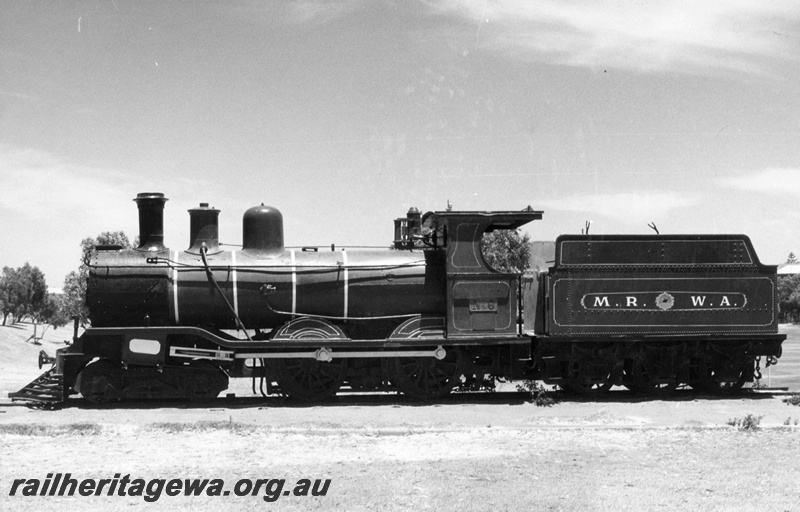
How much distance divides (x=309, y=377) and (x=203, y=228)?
2.98 m

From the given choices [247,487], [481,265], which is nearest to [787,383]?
[481,265]

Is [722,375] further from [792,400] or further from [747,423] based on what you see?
[747,423]

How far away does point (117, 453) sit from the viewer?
8867mm

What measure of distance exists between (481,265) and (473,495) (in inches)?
238

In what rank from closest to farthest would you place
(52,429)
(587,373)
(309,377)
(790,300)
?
(52,429), (309,377), (587,373), (790,300)

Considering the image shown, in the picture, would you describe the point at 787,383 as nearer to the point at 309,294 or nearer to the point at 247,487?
the point at 309,294

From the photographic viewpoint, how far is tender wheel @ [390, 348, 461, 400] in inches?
504

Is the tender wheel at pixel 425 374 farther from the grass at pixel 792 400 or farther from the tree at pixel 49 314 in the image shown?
the tree at pixel 49 314

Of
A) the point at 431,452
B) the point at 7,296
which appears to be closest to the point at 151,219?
the point at 431,452

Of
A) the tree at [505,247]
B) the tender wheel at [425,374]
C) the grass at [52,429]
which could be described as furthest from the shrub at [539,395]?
the tree at [505,247]

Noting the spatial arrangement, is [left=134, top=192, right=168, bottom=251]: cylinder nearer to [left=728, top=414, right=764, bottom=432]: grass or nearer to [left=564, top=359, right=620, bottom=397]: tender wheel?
[left=564, top=359, right=620, bottom=397]: tender wheel

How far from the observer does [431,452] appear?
352 inches

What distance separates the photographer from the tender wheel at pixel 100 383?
12.5 meters

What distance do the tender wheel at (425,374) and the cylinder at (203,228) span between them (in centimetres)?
355
